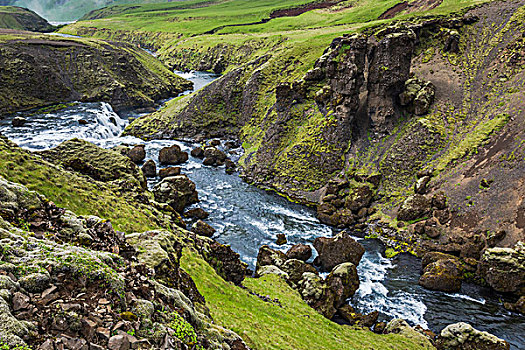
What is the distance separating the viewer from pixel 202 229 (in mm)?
47219

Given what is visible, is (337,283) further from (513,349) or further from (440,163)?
(440,163)

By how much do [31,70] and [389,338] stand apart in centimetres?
12107

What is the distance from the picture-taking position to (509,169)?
4759cm

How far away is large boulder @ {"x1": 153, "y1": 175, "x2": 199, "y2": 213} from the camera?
5253 centimetres

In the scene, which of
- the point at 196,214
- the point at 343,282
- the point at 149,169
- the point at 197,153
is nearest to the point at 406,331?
the point at 343,282

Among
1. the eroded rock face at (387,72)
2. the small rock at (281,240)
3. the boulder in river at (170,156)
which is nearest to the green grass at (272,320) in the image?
the small rock at (281,240)

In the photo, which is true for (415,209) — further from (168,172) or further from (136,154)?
(136,154)

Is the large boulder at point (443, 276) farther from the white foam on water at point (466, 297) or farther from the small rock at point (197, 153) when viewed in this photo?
the small rock at point (197, 153)

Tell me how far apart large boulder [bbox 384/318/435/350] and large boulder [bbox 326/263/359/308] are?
5537 millimetres

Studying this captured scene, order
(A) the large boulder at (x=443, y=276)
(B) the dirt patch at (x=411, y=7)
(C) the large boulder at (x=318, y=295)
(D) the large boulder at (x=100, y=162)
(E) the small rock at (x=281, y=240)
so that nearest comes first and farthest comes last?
(C) the large boulder at (x=318, y=295) → (A) the large boulder at (x=443, y=276) → (D) the large boulder at (x=100, y=162) → (E) the small rock at (x=281, y=240) → (B) the dirt patch at (x=411, y=7)

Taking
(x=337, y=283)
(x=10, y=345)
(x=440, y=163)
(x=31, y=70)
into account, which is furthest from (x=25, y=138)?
(x=440, y=163)

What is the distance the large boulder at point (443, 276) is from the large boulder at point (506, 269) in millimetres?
3245

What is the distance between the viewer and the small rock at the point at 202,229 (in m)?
47.1

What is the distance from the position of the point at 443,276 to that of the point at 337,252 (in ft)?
43.6
